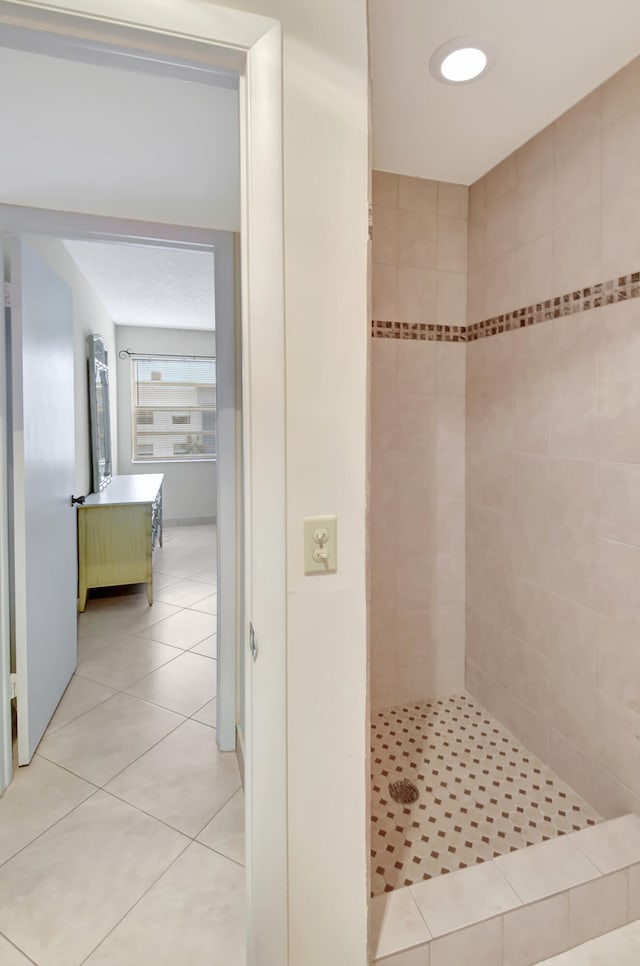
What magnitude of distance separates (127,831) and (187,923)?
0.42m

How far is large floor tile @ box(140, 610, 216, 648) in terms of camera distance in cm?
315

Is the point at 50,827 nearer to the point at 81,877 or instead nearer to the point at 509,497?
the point at 81,877

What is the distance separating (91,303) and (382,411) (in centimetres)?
318

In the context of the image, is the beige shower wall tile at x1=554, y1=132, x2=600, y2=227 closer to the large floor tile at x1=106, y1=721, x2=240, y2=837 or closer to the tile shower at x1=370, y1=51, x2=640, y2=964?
the tile shower at x1=370, y1=51, x2=640, y2=964

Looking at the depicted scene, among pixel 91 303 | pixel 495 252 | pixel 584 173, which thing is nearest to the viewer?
pixel 584 173

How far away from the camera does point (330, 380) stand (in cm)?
97

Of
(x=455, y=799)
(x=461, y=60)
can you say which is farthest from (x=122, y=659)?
(x=461, y=60)

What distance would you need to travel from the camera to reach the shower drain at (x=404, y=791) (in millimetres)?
1706

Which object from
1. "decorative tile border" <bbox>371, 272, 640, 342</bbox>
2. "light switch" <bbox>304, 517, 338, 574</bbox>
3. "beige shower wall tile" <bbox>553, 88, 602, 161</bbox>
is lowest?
"light switch" <bbox>304, 517, 338, 574</bbox>

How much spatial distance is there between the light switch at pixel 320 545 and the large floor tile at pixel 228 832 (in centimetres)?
117

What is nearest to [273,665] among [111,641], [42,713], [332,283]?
[332,283]

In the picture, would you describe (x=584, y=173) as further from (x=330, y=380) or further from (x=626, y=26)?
(x=330, y=380)

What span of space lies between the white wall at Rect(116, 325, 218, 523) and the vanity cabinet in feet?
7.73

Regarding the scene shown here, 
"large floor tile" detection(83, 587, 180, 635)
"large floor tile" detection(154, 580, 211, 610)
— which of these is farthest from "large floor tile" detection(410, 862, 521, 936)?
"large floor tile" detection(154, 580, 211, 610)
